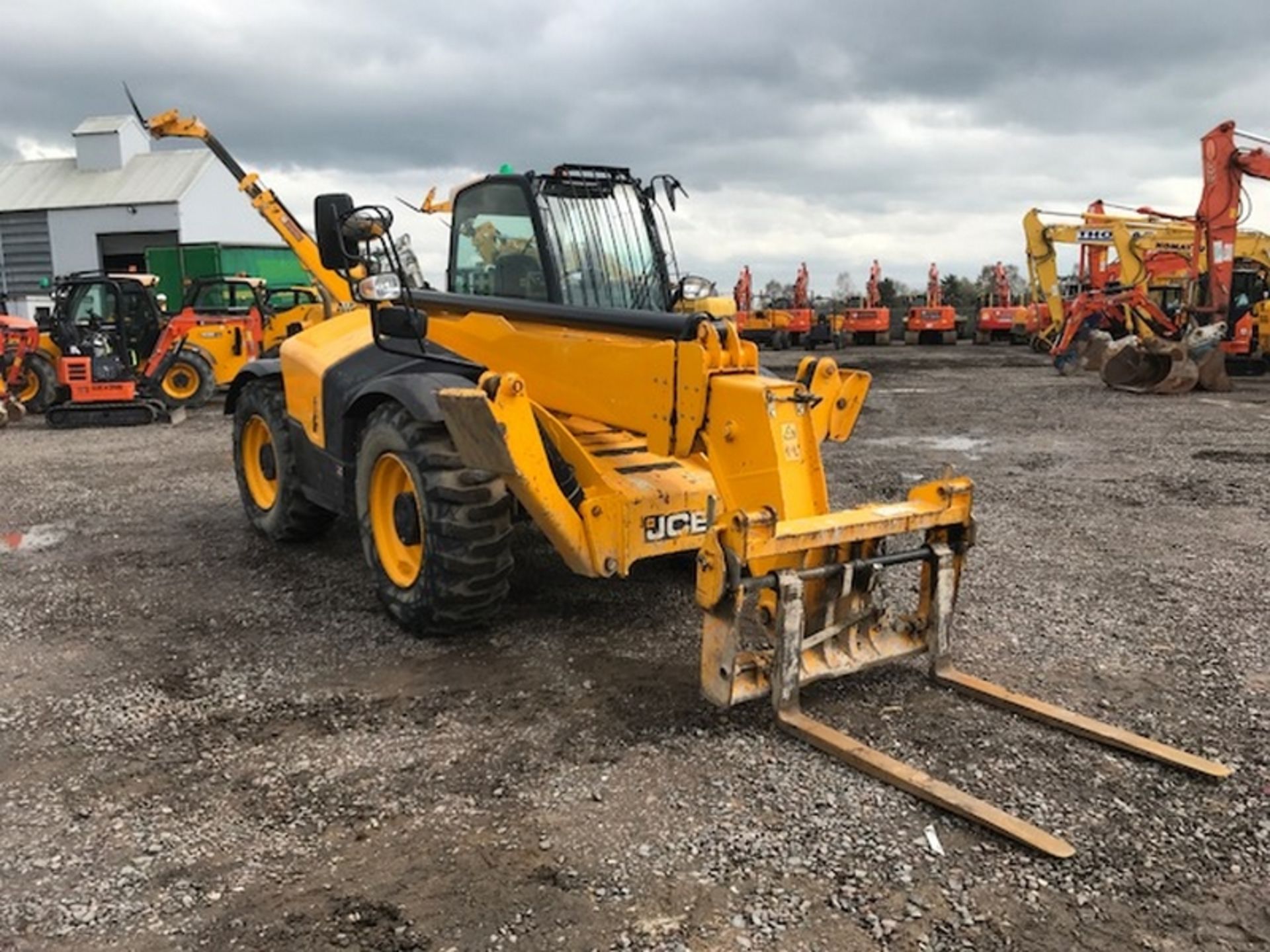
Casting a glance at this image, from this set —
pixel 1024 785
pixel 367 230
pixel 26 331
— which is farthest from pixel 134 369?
pixel 1024 785

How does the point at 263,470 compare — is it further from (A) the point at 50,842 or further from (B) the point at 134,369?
(B) the point at 134,369

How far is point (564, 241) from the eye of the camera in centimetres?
524

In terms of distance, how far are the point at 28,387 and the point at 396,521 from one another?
1250cm

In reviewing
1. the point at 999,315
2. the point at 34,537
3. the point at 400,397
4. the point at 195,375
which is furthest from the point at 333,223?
the point at 999,315

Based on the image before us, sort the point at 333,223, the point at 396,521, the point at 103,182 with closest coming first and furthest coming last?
the point at 333,223 → the point at 396,521 → the point at 103,182

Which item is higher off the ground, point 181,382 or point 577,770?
point 181,382

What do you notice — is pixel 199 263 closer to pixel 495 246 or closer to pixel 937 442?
pixel 937 442

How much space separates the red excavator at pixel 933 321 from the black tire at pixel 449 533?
28634 mm

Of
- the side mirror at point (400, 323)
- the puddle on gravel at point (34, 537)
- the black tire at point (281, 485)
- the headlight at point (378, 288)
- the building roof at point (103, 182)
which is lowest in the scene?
the puddle on gravel at point (34, 537)

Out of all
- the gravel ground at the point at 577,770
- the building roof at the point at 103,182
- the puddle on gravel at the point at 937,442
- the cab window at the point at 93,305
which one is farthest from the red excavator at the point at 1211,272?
the building roof at the point at 103,182

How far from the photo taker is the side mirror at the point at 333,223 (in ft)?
15.6

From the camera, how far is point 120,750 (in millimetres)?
3879

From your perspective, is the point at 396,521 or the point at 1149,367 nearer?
the point at 396,521

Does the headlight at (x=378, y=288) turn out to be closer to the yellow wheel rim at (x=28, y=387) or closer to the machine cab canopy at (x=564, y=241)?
the machine cab canopy at (x=564, y=241)
